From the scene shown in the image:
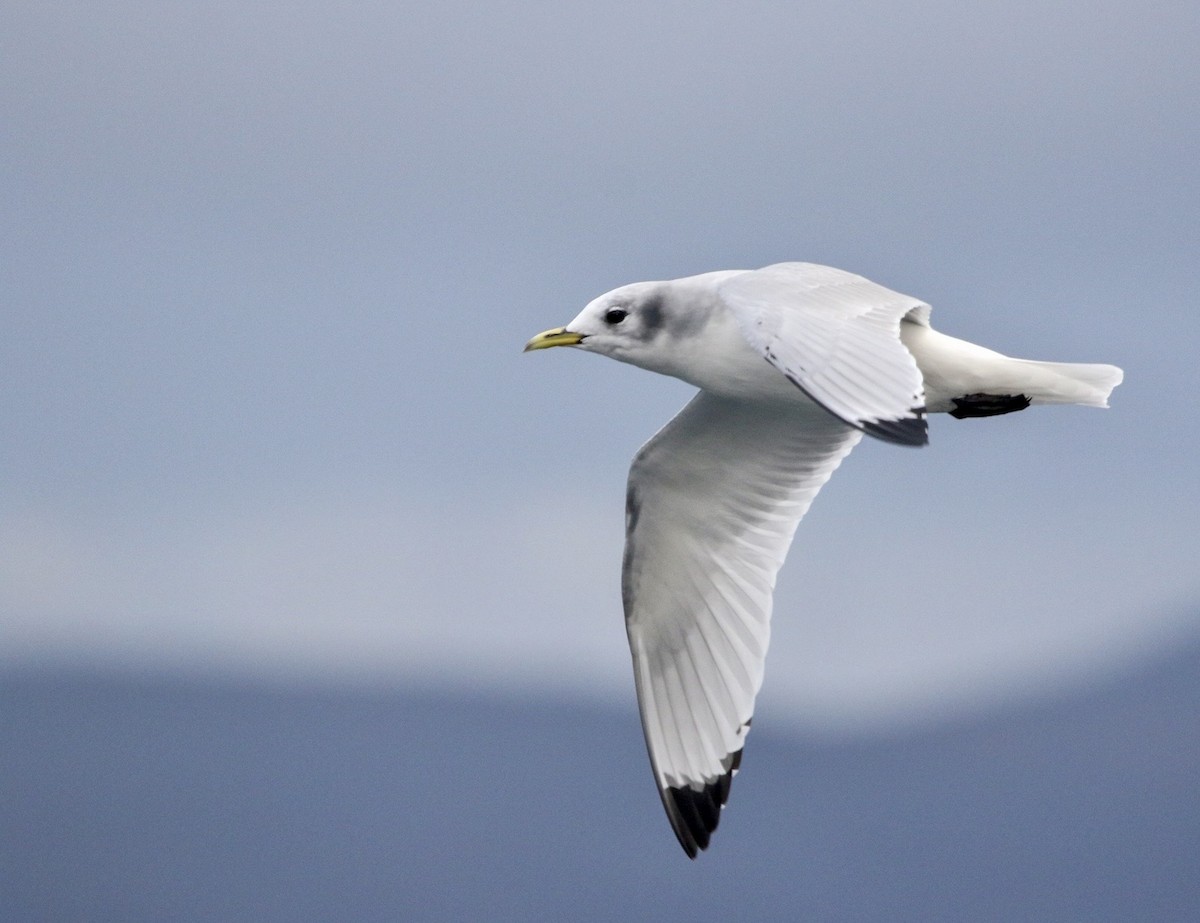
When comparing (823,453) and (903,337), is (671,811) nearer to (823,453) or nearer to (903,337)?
(823,453)

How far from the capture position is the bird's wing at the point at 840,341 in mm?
4047

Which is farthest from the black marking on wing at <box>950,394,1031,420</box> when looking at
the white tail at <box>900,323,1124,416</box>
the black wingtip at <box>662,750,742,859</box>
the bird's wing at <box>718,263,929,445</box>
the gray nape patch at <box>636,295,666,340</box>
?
the black wingtip at <box>662,750,742,859</box>

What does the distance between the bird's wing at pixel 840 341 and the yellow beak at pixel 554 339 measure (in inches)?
20.4

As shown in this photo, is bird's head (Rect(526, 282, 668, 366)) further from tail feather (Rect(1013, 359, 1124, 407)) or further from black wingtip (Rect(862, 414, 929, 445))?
black wingtip (Rect(862, 414, 929, 445))

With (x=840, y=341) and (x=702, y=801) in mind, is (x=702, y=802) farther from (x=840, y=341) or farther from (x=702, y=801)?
(x=840, y=341)

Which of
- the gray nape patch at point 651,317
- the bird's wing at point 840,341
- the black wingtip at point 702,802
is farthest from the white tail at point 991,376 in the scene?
the black wingtip at point 702,802

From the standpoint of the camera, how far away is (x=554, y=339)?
17.1ft

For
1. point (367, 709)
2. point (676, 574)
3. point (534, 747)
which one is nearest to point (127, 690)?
point (367, 709)

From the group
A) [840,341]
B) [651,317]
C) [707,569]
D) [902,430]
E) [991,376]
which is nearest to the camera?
[902,430]

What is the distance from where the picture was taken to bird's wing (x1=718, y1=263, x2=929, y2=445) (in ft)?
13.3

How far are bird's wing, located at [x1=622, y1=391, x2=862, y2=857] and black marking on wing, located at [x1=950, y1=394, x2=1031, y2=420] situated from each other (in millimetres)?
565

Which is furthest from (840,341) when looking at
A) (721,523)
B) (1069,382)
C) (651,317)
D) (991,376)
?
(721,523)

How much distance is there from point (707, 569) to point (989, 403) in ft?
3.90

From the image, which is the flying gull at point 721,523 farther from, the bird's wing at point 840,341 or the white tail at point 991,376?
the bird's wing at point 840,341
